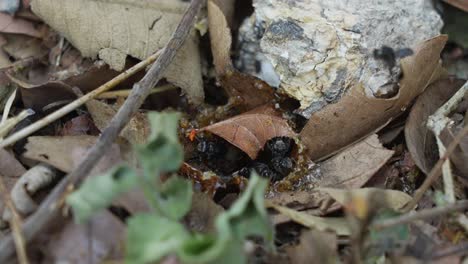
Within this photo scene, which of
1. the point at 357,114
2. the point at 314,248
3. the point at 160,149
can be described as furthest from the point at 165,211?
the point at 357,114

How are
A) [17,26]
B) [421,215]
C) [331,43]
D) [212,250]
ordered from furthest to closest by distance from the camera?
[17,26]
[331,43]
[421,215]
[212,250]

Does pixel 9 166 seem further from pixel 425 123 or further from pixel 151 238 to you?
pixel 425 123

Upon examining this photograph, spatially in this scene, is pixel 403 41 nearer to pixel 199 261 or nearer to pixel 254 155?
pixel 254 155

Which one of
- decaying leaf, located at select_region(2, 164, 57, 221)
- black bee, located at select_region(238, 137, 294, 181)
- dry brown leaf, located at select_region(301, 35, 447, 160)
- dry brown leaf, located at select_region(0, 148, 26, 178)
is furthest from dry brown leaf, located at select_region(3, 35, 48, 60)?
dry brown leaf, located at select_region(301, 35, 447, 160)

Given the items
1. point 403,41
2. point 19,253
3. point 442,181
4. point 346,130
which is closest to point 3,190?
point 19,253

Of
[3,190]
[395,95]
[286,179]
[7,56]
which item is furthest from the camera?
[7,56]

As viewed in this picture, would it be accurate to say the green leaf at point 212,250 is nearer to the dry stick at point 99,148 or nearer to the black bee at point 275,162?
the dry stick at point 99,148

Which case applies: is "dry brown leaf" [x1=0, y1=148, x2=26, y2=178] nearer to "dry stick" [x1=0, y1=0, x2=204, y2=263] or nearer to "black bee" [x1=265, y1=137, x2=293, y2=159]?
"dry stick" [x1=0, y1=0, x2=204, y2=263]

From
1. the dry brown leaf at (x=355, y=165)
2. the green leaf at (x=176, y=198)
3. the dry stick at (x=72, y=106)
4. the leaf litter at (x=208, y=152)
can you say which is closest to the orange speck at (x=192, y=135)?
the leaf litter at (x=208, y=152)
